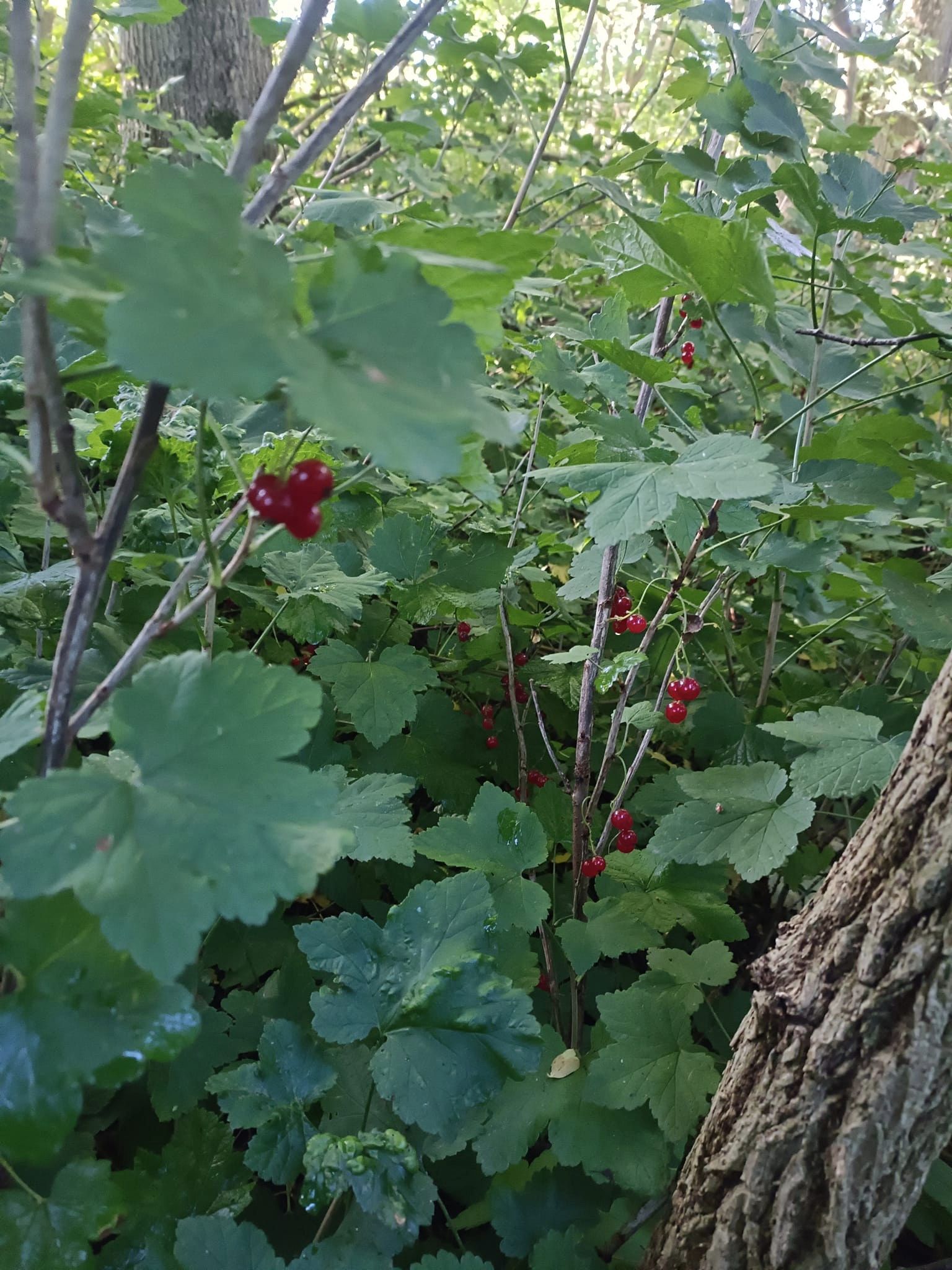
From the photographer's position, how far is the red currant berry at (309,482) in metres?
0.59

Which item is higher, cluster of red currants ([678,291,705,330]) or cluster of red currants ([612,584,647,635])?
cluster of red currants ([678,291,705,330])

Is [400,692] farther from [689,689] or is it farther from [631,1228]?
[631,1228]

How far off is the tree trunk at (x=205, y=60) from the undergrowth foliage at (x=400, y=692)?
248cm

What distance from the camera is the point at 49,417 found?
1.77 ft

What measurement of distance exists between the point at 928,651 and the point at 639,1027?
45.3 inches

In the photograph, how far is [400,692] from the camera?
4.67ft

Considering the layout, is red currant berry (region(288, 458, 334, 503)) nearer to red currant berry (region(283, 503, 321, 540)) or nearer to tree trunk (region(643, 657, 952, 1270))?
red currant berry (region(283, 503, 321, 540))

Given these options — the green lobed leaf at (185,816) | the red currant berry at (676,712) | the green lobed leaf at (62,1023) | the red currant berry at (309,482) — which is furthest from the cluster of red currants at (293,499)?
the red currant berry at (676,712)

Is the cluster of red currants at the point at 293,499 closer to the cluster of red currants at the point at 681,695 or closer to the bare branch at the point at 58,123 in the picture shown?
the bare branch at the point at 58,123

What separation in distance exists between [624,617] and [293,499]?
100cm

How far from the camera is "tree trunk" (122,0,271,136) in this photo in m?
4.26

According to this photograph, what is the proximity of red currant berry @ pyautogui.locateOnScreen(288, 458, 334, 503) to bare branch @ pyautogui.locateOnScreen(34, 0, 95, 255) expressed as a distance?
0.21 metres

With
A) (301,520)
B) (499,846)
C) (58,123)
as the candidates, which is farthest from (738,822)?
(58,123)

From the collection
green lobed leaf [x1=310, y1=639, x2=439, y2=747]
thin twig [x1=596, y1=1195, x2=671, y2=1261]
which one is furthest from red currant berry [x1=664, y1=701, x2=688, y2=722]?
thin twig [x1=596, y1=1195, x2=671, y2=1261]
